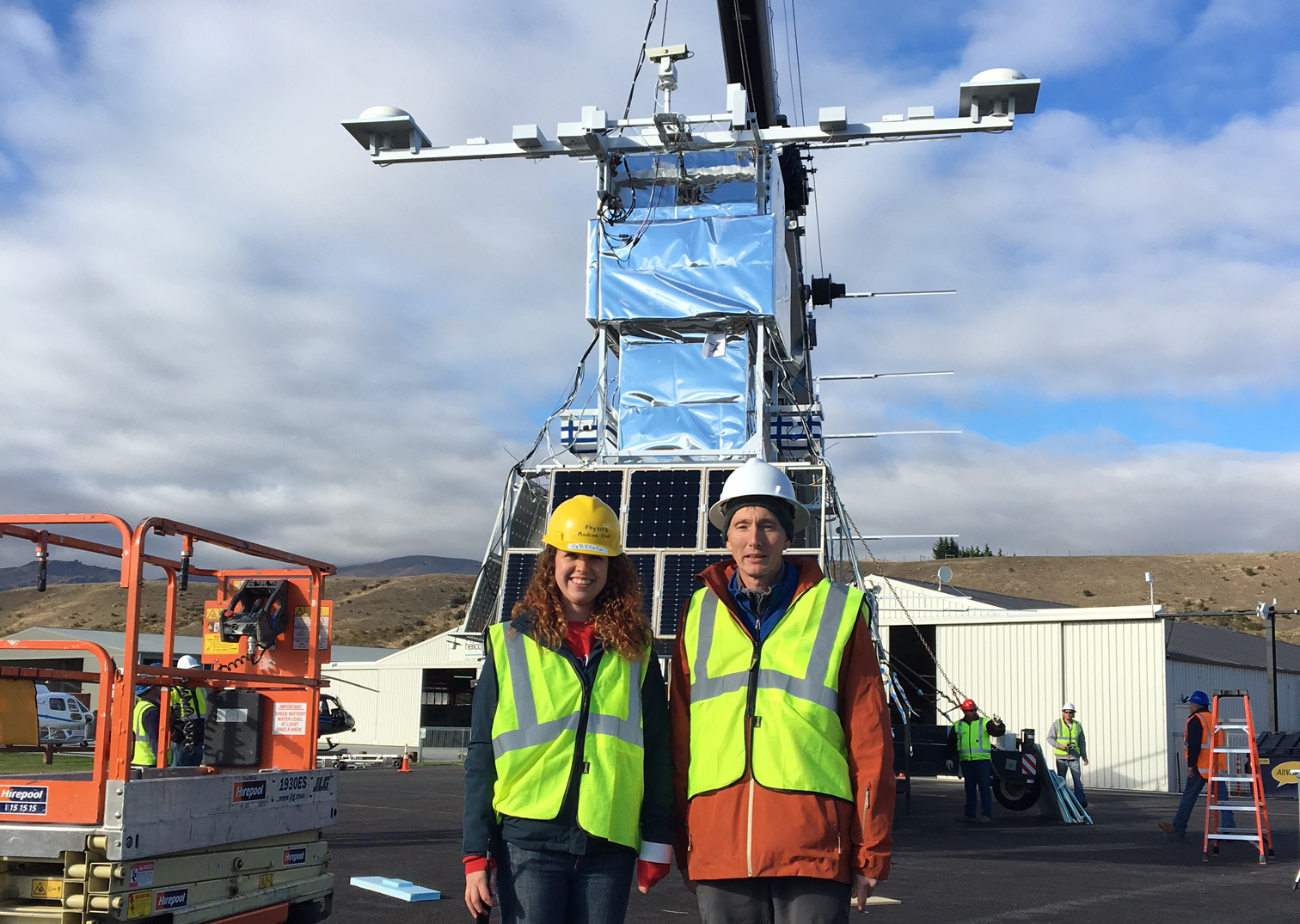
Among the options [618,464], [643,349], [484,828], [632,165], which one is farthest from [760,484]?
[632,165]

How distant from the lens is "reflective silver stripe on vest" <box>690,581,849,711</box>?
406 centimetres

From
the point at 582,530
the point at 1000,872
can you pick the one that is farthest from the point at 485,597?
the point at 582,530

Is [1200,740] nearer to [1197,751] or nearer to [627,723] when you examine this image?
[1197,751]

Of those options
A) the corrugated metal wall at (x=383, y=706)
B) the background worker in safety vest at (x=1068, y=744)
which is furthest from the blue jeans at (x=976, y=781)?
the corrugated metal wall at (x=383, y=706)

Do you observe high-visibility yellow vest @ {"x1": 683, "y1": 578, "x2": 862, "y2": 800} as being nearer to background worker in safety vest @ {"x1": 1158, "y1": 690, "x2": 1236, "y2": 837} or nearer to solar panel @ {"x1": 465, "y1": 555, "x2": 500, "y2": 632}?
solar panel @ {"x1": 465, "y1": 555, "x2": 500, "y2": 632}

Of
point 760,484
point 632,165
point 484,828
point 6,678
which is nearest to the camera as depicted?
point 484,828

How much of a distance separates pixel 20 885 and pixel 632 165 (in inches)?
558

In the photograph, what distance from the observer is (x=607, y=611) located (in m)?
4.51

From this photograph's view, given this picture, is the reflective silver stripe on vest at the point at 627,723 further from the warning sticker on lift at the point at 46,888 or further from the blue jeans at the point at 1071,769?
the blue jeans at the point at 1071,769

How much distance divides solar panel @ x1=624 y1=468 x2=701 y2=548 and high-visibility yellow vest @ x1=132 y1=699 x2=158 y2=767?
565cm

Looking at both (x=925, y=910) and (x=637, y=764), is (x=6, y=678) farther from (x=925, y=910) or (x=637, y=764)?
(x=925, y=910)

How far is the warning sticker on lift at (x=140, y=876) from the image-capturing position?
5.60 m

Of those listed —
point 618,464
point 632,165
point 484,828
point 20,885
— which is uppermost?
point 632,165

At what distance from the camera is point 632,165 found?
1800 cm
